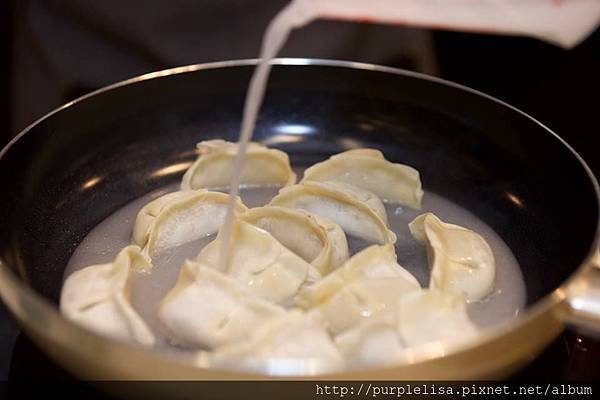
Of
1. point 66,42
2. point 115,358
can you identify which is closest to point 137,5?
point 66,42

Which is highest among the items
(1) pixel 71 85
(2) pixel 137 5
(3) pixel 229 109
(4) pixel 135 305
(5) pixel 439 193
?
(2) pixel 137 5

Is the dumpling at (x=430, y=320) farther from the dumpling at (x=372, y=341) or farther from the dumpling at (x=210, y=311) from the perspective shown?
the dumpling at (x=210, y=311)

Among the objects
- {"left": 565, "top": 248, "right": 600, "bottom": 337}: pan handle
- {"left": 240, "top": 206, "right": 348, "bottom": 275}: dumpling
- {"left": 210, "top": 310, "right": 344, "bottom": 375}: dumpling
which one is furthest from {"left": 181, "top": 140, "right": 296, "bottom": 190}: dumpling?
{"left": 565, "top": 248, "right": 600, "bottom": 337}: pan handle

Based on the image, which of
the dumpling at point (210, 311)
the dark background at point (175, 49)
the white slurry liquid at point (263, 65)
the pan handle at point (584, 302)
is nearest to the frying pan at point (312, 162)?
the pan handle at point (584, 302)

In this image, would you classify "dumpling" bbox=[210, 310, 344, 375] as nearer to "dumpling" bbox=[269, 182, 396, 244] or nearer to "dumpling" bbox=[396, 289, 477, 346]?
"dumpling" bbox=[396, 289, 477, 346]

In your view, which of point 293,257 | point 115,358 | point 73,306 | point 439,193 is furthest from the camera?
point 439,193

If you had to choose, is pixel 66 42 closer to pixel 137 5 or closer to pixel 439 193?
pixel 137 5
